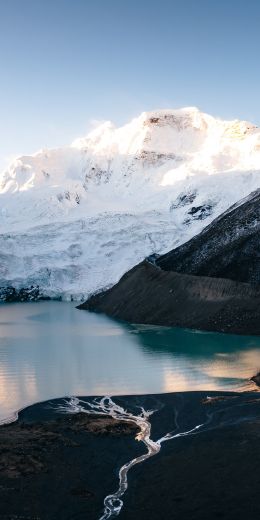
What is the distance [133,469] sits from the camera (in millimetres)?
27375

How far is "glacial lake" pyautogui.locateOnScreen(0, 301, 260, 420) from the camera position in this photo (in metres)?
45.4

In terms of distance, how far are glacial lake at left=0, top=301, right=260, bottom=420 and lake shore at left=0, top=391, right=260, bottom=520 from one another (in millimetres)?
6838

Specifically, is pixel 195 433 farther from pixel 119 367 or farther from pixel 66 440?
pixel 119 367

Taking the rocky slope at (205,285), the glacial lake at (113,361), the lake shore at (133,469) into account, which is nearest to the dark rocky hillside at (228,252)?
the rocky slope at (205,285)

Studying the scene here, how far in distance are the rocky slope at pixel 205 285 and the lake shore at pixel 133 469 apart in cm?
3825

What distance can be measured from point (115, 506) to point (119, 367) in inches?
1211

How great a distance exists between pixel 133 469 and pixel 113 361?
97.8 feet

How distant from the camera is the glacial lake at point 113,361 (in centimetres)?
4544

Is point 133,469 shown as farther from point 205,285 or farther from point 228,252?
point 228,252

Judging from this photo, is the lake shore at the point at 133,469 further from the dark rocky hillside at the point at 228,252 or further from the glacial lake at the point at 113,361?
the dark rocky hillside at the point at 228,252

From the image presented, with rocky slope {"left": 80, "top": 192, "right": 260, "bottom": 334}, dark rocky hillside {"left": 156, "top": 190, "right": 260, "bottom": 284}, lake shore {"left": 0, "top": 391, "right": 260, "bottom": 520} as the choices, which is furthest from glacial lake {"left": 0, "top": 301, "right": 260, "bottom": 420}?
dark rocky hillside {"left": 156, "top": 190, "right": 260, "bottom": 284}

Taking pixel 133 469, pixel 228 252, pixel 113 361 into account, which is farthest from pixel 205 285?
pixel 133 469

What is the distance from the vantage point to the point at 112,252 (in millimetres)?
150750

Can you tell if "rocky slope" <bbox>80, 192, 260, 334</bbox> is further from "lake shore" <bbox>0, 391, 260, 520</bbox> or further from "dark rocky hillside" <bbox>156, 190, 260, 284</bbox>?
"lake shore" <bbox>0, 391, 260, 520</bbox>
